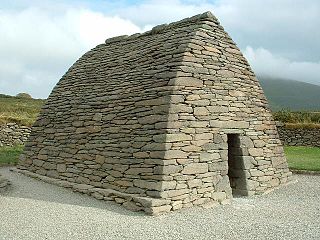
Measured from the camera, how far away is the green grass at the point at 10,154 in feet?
56.8

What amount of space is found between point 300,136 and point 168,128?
1908cm

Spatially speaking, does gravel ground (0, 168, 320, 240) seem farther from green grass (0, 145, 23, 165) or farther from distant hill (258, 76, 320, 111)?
distant hill (258, 76, 320, 111)

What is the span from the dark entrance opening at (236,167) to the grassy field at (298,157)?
5985mm

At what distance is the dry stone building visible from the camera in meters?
9.13

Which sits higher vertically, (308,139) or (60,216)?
(308,139)

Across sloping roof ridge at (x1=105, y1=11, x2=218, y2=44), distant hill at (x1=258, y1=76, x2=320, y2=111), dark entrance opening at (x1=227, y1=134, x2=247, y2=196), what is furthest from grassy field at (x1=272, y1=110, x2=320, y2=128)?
distant hill at (x1=258, y1=76, x2=320, y2=111)

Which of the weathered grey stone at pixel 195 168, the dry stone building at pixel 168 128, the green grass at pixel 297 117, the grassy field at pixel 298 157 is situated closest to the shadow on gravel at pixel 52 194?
the dry stone building at pixel 168 128

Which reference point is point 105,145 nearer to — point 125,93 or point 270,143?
point 125,93

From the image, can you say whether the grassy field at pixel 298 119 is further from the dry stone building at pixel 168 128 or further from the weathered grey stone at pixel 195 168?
the weathered grey stone at pixel 195 168

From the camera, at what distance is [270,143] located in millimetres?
11625

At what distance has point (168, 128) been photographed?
9.07 m

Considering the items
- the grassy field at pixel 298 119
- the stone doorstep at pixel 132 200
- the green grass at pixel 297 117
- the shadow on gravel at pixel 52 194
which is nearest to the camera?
the stone doorstep at pixel 132 200

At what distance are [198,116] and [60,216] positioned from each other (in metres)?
4.05

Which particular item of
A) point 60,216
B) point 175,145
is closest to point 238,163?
point 175,145
